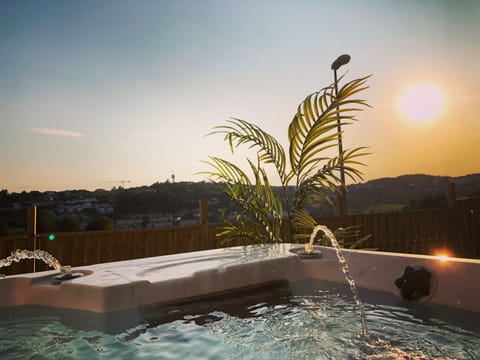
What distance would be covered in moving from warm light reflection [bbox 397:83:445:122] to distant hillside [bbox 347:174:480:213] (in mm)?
1227

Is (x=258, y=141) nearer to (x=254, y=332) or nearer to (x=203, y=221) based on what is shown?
(x=203, y=221)

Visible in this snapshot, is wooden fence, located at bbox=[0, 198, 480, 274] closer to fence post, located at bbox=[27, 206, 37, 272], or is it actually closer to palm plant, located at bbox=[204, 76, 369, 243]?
fence post, located at bbox=[27, 206, 37, 272]

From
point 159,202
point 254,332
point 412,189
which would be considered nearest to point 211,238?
point 159,202

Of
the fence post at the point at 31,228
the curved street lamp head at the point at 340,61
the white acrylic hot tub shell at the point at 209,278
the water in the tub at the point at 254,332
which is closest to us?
the water in the tub at the point at 254,332

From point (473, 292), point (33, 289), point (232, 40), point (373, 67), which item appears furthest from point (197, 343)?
point (373, 67)

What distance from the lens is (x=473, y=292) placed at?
1717mm

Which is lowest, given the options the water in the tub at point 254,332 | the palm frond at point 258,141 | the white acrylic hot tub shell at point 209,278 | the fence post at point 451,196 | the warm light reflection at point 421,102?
the water in the tub at point 254,332

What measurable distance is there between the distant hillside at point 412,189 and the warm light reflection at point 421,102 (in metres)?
1.23

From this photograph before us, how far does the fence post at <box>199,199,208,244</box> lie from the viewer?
461 centimetres

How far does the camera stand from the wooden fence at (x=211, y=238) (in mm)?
3955

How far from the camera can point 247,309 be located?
1798 millimetres

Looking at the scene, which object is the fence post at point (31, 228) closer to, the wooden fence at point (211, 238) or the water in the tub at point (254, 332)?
the wooden fence at point (211, 238)

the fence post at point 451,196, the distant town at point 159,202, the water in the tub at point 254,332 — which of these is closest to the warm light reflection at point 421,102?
the distant town at point 159,202

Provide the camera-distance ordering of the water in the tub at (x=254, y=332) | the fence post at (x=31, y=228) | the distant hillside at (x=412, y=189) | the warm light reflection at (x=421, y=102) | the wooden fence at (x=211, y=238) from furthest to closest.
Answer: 1. the distant hillside at (x=412, y=189)
2. the warm light reflection at (x=421, y=102)
3. the wooden fence at (x=211, y=238)
4. the fence post at (x=31, y=228)
5. the water in the tub at (x=254, y=332)
